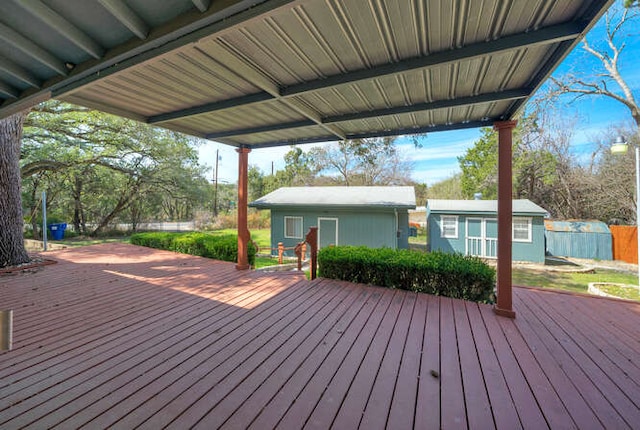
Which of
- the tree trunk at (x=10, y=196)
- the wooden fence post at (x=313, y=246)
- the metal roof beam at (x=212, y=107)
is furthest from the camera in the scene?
the tree trunk at (x=10, y=196)

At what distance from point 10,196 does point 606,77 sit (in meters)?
17.9

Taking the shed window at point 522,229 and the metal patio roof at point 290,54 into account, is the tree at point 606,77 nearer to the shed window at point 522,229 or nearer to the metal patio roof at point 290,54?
the shed window at point 522,229

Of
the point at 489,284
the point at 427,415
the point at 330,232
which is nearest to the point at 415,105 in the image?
the point at 489,284

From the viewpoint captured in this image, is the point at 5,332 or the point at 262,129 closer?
the point at 5,332

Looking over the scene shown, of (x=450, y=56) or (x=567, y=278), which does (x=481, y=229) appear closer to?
(x=567, y=278)

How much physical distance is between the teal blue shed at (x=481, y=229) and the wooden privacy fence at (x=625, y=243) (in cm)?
306

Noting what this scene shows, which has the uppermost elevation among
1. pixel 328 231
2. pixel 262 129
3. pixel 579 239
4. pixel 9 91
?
pixel 262 129

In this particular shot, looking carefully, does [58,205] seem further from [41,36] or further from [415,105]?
[415,105]

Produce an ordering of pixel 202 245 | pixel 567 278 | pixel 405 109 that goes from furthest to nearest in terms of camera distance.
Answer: pixel 567 278 < pixel 202 245 < pixel 405 109

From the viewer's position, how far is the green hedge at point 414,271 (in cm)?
385

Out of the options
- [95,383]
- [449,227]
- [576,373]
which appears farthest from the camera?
[449,227]

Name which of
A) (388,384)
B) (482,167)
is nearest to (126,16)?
(388,384)

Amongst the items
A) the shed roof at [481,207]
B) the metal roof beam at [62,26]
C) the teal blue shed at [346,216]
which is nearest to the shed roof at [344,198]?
the teal blue shed at [346,216]

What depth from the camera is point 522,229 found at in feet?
33.8
